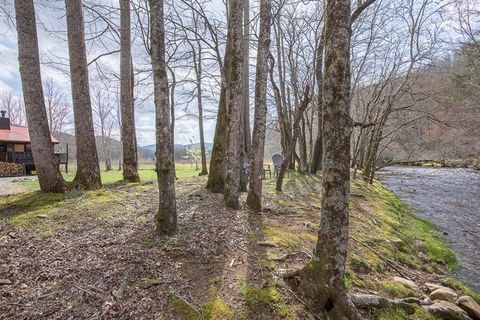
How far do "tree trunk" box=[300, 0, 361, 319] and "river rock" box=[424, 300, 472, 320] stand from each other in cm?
142

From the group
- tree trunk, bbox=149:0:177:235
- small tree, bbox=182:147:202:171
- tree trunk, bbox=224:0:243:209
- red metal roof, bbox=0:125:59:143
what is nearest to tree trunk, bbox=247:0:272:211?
tree trunk, bbox=224:0:243:209

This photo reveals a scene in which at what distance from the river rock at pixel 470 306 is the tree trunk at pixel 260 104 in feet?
10.5

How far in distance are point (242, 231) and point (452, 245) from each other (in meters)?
4.92

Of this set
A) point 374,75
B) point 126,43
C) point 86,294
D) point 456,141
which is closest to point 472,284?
point 86,294

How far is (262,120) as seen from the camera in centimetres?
565

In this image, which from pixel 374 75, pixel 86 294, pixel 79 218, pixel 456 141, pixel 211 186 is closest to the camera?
pixel 86 294

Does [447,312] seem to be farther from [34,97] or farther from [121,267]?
[34,97]

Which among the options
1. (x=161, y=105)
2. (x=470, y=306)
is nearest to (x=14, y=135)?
(x=161, y=105)

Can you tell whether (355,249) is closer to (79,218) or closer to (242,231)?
(242,231)

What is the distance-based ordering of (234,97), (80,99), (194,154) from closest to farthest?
(234,97) → (80,99) → (194,154)

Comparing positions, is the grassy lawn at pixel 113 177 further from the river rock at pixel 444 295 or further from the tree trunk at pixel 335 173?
the river rock at pixel 444 295

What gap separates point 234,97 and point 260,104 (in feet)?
1.79

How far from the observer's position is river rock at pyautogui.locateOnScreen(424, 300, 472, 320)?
11.4ft

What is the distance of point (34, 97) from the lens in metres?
5.75
